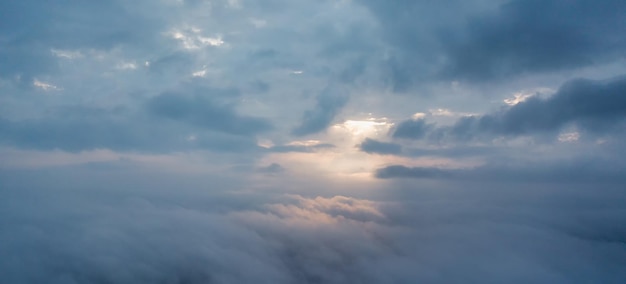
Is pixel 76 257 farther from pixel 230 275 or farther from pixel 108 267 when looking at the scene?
pixel 230 275

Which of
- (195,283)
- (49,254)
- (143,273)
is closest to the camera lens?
(49,254)

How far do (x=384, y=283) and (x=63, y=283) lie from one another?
222 ft

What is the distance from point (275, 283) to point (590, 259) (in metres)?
76.0

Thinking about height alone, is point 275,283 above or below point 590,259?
below

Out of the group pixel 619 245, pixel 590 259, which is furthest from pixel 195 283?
pixel 619 245

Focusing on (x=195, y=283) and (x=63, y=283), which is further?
(x=195, y=283)

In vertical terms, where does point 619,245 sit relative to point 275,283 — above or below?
above

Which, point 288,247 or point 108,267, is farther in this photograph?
point 288,247

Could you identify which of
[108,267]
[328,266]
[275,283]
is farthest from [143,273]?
[328,266]

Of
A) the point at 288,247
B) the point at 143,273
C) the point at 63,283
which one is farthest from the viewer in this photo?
the point at 288,247

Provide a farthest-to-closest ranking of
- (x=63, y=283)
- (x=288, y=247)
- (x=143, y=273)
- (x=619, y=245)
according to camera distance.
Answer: (x=288, y=247) → (x=619, y=245) → (x=143, y=273) → (x=63, y=283)

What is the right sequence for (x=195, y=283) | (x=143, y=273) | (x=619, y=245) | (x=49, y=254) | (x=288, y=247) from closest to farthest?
(x=49, y=254) → (x=143, y=273) → (x=195, y=283) → (x=619, y=245) → (x=288, y=247)

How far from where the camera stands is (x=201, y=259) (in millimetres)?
99625

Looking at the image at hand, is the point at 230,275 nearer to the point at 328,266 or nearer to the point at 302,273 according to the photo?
the point at 302,273
